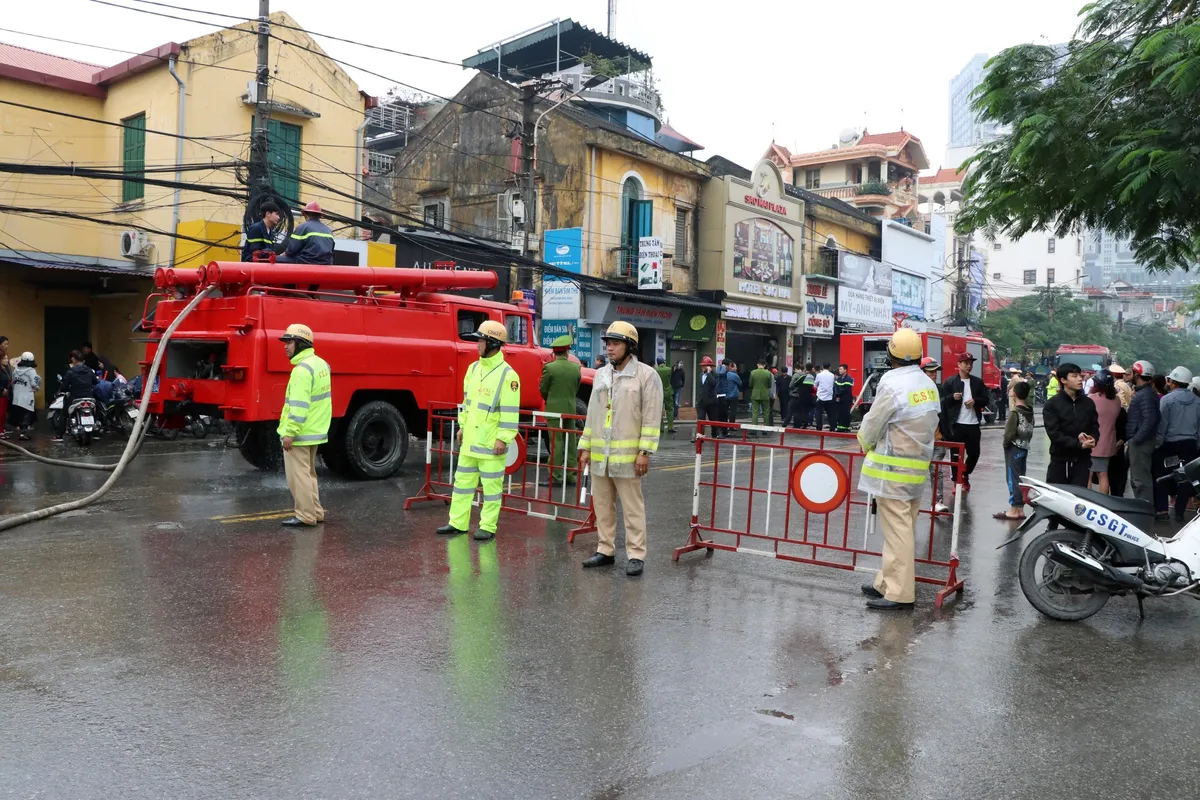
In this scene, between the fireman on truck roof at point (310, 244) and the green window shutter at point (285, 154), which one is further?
the green window shutter at point (285, 154)

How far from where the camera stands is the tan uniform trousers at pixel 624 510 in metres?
6.96

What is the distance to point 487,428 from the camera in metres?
7.87

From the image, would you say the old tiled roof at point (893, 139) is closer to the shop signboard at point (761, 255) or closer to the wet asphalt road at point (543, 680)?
the shop signboard at point (761, 255)

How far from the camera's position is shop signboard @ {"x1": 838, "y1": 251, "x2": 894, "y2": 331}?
122 feet

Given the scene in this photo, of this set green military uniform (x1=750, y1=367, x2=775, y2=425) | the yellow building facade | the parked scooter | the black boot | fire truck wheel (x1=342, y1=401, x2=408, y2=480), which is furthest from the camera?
green military uniform (x1=750, y1=367, x2=775, y2=425)

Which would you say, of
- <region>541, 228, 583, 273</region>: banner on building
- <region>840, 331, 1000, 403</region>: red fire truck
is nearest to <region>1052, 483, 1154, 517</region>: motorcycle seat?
<region>541, 228, 583, 273</region>: banner on building

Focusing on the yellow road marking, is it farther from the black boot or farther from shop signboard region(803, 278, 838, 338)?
shop signboard region(803, 278, 838, 338)

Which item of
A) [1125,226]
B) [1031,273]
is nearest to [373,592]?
[1125,226]

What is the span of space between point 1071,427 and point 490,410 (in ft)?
18.3

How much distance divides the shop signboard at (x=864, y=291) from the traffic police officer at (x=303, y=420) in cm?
3113

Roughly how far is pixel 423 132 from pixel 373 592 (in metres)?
26.8

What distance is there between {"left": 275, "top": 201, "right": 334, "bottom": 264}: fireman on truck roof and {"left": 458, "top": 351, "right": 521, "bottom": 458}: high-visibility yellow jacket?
4253 mm

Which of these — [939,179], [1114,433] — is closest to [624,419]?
[1114,433]

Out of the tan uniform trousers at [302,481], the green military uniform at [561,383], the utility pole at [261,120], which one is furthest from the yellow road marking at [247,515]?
the utility pole at [261,120]
